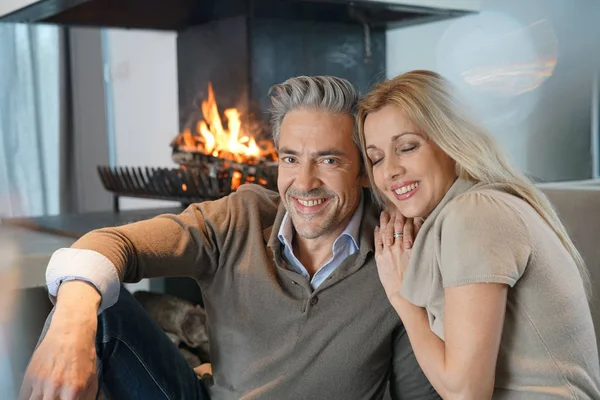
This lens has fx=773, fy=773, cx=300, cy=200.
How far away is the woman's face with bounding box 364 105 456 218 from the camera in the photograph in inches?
58.2

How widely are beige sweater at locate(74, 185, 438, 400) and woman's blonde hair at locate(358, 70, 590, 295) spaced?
0.34 meters

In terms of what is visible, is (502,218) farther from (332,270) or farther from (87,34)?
(87,34)

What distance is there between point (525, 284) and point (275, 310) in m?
0.58

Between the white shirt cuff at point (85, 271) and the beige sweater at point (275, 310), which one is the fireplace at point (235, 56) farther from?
the white shirt cuff at point (85, 271)

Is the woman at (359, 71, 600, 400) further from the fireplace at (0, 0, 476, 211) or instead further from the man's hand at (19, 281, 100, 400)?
the fireplace at (0, 0, 476, 211)

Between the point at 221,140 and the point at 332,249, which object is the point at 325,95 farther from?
the point at 221,140

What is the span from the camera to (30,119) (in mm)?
4117

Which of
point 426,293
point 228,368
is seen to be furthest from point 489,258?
point 228,368

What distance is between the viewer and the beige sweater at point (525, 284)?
1270mm

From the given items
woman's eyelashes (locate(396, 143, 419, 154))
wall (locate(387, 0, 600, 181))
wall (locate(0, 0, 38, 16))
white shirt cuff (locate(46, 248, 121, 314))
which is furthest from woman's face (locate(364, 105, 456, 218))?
wall (locate(0, 0, 38, 16))

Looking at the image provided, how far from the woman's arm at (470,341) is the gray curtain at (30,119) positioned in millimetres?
3133

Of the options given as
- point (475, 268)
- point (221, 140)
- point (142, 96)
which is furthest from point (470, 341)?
point (142, 96)

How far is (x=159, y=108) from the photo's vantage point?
4.04 metres

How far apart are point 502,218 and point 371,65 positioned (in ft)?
6.43
